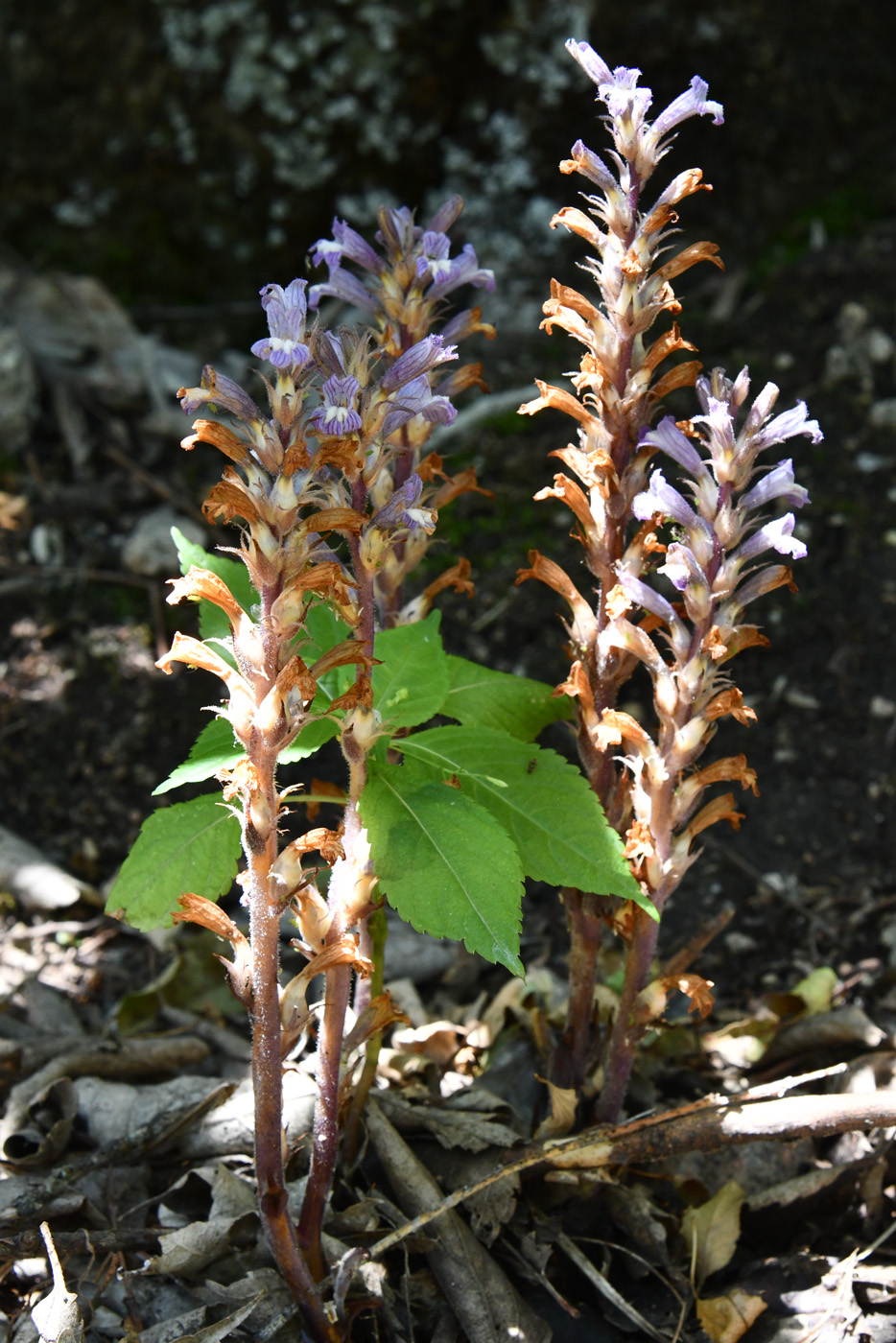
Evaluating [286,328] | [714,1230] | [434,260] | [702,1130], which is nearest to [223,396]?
[286,328]

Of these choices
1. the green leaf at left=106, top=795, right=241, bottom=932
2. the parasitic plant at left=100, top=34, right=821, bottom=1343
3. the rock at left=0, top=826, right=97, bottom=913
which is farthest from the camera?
the rock at left=0, top=826, right=97, bottom=913

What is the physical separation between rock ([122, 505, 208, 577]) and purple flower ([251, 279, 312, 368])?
2.60 metres

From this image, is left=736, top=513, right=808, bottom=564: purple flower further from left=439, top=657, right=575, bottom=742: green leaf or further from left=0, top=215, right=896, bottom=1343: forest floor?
left=0, top=215, right=896, bottom=1343: forest floor

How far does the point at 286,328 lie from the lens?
181cm

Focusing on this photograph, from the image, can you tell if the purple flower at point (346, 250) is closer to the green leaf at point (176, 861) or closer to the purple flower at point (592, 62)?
the purple flower at point (592, 62)

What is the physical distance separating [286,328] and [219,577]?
636mm

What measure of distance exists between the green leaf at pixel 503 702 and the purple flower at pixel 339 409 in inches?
30.2

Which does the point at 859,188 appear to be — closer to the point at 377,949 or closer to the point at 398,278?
the point at 398,278

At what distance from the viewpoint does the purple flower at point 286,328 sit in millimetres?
1782

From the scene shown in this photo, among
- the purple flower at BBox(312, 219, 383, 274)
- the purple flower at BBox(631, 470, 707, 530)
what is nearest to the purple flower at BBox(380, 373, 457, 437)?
the purple flower at BBox(631, 470, 707, 530)

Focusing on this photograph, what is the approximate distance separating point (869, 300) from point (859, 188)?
3.52ft

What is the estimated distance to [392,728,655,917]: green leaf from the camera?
84.7 inches

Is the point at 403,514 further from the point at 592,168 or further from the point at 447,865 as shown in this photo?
the point at 592,168


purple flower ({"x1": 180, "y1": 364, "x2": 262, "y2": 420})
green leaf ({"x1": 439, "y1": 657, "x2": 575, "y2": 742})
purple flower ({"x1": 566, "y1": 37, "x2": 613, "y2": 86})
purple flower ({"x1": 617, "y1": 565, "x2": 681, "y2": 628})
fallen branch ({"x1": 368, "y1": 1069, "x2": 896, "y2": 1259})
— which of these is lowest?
fallen branch ({"x1": 368, "y1": 1069, "x2": 896, "y2": 1259})
